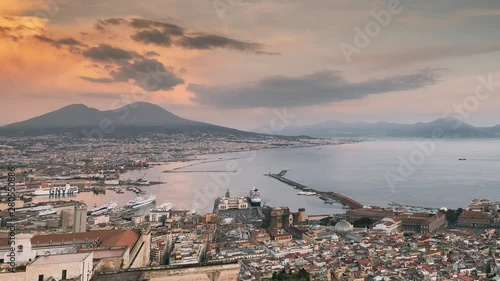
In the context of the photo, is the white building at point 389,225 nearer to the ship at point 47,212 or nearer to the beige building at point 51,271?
the ship at point 47,212

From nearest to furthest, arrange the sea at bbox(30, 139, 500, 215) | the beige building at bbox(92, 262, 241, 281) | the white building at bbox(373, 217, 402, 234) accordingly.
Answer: the beige building at bbox(92, 262, 241, 281), the white building at bbox(373, 217, 402, 234), the sea at bbox(30, 139, 500, 215)

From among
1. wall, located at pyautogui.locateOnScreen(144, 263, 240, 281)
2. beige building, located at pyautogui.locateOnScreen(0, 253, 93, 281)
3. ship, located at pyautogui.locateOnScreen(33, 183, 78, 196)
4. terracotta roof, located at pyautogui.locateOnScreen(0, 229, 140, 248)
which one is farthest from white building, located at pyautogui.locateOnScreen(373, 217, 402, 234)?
ship, located at pyautogui.locateOnScreen(33, 183, 78, 196)

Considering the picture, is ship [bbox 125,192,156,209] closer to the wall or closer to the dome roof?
the dome roof

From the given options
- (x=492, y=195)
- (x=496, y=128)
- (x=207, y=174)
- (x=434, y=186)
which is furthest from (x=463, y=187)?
(x=496, y=128)

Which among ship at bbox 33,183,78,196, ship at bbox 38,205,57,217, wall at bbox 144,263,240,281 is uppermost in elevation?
wall at bbox 144,263,240,281

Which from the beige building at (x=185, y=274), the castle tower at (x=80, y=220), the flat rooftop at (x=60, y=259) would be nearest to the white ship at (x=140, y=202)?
the castle tower at (x=80, y=220)

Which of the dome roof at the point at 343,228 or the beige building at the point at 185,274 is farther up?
the beige building at the point at 185,274
